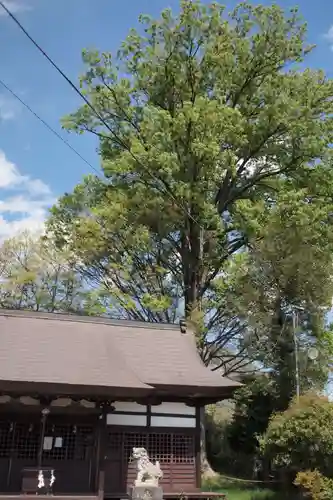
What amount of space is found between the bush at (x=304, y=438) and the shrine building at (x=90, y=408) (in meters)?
1.76

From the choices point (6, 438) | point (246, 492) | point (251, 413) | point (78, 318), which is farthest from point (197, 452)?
point (251, 413)

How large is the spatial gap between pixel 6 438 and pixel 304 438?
713 centimetres

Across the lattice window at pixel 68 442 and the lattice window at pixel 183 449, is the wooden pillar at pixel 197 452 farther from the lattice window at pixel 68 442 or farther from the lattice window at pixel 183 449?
the lattice window at pixel 68 442

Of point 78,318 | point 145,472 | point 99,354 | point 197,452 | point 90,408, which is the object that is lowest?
point 145,472

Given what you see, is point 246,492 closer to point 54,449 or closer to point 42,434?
point 54,449

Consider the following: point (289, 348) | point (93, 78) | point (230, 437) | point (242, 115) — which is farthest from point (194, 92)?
point (230, 437)

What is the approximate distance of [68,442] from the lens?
39.1 ft

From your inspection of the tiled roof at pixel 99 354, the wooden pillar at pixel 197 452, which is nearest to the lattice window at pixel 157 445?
the wooden pillar at pixel 197 452

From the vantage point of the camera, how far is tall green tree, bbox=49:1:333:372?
65.6 ft

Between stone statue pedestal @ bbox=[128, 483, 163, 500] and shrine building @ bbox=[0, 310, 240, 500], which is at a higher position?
shrine building @ bbox=[0, 310, 240, 500]

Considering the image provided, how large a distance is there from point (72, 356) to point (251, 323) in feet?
29.6

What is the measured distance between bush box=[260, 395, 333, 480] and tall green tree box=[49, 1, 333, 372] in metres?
6.55

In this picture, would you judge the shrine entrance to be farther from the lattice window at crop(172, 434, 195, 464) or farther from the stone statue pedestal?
the lattice window at crop(172, 434, 195, 464)

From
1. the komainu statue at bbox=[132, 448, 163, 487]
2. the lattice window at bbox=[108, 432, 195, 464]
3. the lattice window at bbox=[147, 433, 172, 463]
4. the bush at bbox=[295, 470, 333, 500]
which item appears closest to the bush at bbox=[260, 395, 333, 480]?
the bush at bbox=[295, 470, 333, 500]
